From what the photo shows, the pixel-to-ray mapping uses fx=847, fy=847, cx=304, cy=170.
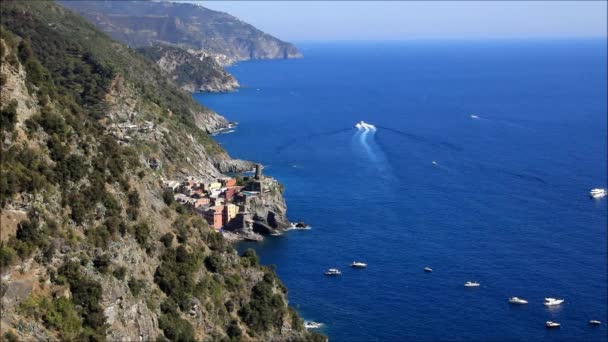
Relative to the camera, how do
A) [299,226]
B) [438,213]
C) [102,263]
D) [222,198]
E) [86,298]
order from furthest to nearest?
[438,213]
[222,198]
[299,226]
[102,263]
[86,298]

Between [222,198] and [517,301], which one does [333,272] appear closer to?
[517,301]

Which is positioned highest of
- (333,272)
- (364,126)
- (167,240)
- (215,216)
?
(364,126)

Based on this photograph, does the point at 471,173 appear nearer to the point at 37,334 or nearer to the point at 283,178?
the point at 283,178

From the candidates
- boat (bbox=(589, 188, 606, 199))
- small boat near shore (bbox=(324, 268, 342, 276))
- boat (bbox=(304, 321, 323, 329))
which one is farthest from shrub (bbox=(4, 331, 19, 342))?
boat (bbox=(589, 188, 606, 199))

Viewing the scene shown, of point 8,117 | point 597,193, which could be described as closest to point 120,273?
point 8,117

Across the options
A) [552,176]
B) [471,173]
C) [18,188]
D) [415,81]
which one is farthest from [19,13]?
[415,81]
